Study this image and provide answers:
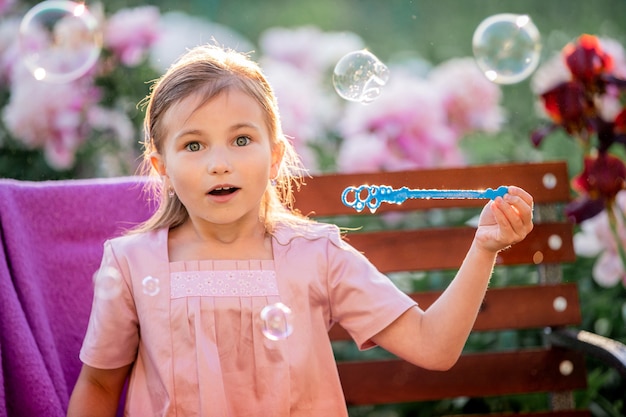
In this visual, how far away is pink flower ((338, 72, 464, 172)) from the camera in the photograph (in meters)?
2.31

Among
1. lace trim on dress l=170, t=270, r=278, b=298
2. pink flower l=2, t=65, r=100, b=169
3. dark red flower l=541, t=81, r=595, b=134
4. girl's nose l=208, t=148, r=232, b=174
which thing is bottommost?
lace trim on dress l=170, t=270, r=278, b=298

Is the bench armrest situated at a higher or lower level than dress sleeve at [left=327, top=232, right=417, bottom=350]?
lower

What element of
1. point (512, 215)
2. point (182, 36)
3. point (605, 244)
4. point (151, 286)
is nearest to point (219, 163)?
point (151, 286)

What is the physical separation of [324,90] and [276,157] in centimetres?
121

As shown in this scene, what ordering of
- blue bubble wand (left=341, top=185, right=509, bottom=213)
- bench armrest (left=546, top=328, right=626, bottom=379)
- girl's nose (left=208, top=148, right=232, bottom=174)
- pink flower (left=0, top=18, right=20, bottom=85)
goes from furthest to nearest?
pink flower (left=0, top=18, right=20, bottom=85) < bench armrest (left=546, top=328, right=626, bottom=379) < girl's nose (left=208, top=148, right=232, bottom=174) < blue bubble wand (left=341, top=185, right=509, bottom=213)

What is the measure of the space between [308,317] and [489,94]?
43.4 inches

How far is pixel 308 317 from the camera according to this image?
1572 mm

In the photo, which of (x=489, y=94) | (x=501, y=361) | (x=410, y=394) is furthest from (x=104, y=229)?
(x=489, y=94)

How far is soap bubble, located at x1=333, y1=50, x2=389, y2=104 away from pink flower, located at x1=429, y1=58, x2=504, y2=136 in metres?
0.60

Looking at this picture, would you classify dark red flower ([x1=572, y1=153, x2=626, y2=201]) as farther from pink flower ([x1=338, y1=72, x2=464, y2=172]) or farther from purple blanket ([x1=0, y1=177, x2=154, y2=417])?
purple blanket ([x1=0, y1=177, x2=154, y2=417])

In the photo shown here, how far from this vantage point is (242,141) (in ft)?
5.05

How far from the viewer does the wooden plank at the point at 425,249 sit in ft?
6.71

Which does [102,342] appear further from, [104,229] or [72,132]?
[72,132]

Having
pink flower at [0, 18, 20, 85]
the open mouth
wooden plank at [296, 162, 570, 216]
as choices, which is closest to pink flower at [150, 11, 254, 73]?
pink flower at [0, 18, 20, 85]
